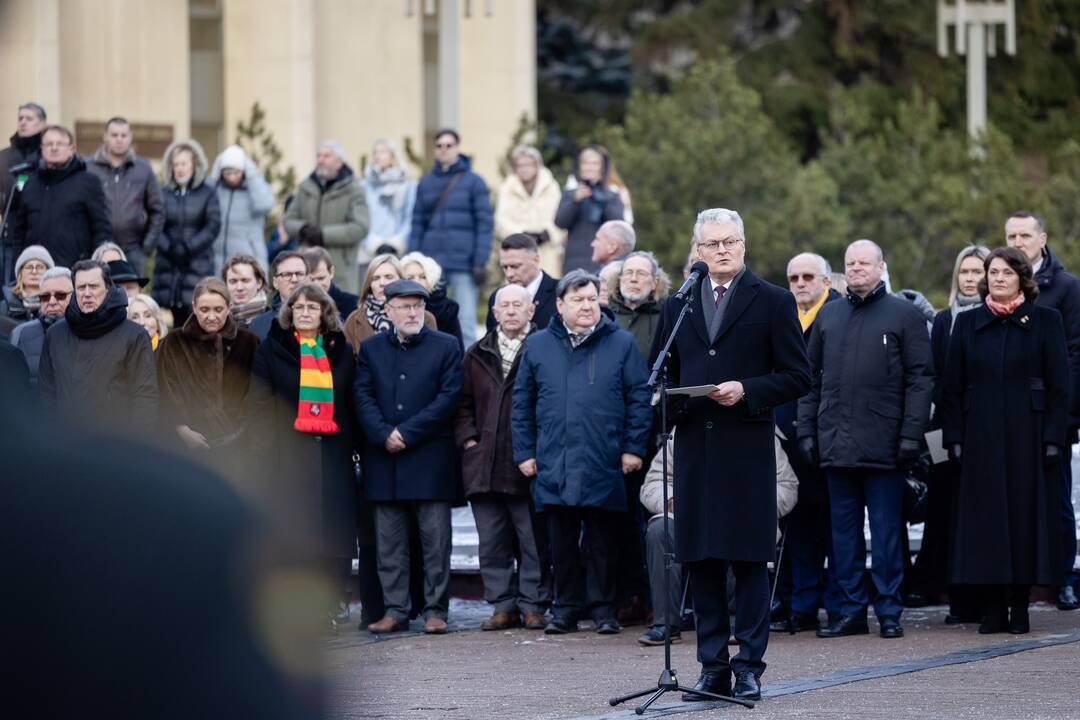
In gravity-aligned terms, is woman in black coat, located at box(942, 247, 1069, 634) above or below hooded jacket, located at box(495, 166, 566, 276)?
below

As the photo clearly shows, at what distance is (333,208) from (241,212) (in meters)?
0.75

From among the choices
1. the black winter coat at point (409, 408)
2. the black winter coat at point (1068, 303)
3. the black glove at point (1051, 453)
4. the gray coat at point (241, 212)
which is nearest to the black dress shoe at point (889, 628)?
the black glove at point (1051, 453)

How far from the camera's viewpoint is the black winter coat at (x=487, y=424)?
11359 mm

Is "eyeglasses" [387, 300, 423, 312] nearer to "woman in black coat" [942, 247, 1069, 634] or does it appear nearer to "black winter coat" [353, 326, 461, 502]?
"black winter coat" [353, 326, 461, 502]

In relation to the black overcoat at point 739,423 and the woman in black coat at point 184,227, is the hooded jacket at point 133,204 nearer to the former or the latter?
the woman in black coat at point 184,227

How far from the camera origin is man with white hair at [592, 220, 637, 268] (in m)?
12.9

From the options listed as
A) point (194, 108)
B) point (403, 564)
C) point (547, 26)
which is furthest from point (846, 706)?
point (547, 26)

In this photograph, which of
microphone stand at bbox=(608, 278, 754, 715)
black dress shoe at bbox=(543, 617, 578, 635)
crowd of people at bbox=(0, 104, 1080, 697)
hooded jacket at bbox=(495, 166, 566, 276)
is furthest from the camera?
hooded jacket at bbox=(495, 166, 566, 276)

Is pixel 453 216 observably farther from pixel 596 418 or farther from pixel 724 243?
Result: pixel 724 243

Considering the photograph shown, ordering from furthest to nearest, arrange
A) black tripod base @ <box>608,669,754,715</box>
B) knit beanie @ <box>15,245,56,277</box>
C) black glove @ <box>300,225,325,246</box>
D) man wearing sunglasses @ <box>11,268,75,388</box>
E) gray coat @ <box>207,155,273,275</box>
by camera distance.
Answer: gray coat @ <box>207,155,273,275</box>, black glove @ <box>300,225,325,246</box>, knit beanie @ <box>15,245,56,277</box>, man wearing sunglasses @ <box>11,268,75,388</box>, black tripod base @ <box>608,669,754,715</box>

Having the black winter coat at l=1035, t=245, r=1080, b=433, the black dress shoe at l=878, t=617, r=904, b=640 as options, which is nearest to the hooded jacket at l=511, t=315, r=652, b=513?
the black dress shoe at l=878, t=617, r=904, b=640

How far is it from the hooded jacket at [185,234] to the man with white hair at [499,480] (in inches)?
160

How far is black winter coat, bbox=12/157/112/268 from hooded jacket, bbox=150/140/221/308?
743mm

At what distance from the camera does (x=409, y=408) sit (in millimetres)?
11359
